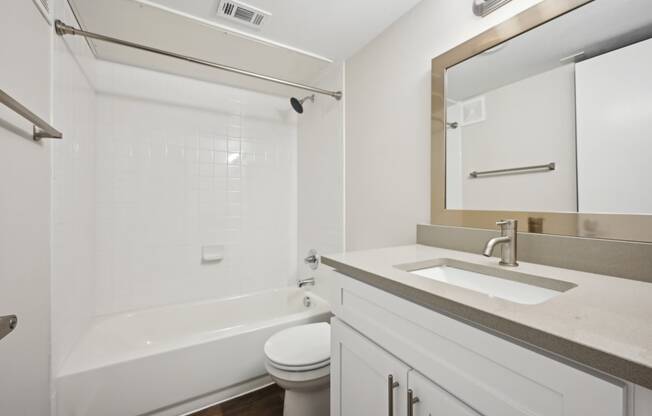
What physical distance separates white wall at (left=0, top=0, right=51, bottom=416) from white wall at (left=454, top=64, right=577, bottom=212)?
161 cm

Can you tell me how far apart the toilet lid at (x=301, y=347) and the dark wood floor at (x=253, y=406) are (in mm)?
427

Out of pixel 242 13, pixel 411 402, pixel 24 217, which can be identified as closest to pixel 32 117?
pixel 24 217

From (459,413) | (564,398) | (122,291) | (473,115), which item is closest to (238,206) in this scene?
(122,291)

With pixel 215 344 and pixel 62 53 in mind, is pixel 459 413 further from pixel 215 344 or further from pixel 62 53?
pixel 62 53

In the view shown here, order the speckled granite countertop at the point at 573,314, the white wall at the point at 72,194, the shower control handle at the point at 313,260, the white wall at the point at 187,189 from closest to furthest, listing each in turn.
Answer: the speckled granite countertop at the point at 573,314 < the white wall at the point at 72,194 < the white wall at the point at 187,189 < the shower control handle at the point at 313,260

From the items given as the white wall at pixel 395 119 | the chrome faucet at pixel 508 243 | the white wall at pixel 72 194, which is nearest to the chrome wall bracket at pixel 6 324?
the white wall at pixel 72 194

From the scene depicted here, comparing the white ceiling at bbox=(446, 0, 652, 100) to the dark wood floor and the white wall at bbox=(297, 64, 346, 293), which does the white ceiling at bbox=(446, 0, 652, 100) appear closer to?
the white wall at bbox=(297, 64, 346, 293)

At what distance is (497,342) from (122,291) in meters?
2.31

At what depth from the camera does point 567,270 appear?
2.68ft

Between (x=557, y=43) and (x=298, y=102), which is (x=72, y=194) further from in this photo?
(x=557, y=43)

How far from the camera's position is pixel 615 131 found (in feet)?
2.55

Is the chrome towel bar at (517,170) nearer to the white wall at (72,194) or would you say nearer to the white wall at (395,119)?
the white wall at (395,119)

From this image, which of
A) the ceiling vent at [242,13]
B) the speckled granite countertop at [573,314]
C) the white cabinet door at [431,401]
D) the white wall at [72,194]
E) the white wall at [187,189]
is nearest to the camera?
the speckled granite countertop at [573,314]

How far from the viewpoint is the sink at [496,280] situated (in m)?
0.75
